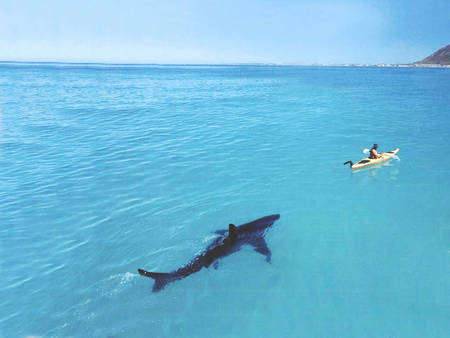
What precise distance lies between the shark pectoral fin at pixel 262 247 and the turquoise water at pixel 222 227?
Result: 261 millimetres

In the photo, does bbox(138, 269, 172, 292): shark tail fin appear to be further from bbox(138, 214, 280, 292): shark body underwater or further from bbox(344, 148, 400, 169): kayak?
bbox(344, 148, 400, 169): kayak

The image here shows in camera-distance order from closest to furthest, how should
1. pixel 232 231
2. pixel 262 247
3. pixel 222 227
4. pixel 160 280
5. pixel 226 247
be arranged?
pixel 160 280, pixel 226 247, pixel 232 231, pixel 262 247, pixel 222 227

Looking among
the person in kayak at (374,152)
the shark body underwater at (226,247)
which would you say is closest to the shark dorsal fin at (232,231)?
the shark body underwater at (226,247)

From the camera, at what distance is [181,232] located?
13172 mm

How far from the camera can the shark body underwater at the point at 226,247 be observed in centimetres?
1023

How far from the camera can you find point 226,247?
11.8 m

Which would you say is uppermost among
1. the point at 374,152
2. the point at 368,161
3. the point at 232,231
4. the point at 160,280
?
the point at 374,152

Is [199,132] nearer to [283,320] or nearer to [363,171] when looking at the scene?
[363,171]

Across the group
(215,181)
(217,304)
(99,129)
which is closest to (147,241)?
(217,304)

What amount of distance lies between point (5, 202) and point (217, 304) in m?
15.1

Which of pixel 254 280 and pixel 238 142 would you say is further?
pixel 238 142

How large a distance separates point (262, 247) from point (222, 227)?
2446mm

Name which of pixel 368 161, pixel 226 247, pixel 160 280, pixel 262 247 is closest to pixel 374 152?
pixel 368 161

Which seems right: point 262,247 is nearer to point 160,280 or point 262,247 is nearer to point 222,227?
point 222,227
